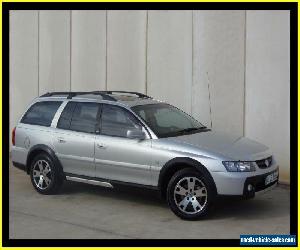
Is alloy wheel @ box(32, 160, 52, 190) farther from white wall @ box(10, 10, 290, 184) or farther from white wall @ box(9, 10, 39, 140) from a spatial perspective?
white wall @ box(9, 10, 39, 140)

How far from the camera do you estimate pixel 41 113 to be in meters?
9.62

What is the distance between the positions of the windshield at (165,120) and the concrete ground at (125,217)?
95cm

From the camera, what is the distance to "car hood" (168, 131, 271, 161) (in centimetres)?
761

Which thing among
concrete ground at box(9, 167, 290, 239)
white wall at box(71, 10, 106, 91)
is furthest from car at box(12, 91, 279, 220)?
white wall at box(71, 10, 106, 91)

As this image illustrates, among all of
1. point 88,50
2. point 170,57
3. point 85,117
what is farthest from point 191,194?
point 88,50

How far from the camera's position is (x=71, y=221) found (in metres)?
7.67

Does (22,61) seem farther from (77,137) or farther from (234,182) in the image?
(234,182)

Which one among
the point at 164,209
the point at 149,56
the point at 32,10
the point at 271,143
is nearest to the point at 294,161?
the point at 271,143

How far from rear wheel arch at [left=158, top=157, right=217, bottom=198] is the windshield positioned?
1.69ft

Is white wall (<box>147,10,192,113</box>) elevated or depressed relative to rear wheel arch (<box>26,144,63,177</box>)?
elevated

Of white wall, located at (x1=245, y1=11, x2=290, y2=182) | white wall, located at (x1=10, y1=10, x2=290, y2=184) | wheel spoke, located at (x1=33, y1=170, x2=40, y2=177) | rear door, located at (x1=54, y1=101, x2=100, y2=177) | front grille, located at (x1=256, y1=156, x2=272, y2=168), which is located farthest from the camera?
white wall, located at (x1=10, y1=10, x2=290, y2=184)

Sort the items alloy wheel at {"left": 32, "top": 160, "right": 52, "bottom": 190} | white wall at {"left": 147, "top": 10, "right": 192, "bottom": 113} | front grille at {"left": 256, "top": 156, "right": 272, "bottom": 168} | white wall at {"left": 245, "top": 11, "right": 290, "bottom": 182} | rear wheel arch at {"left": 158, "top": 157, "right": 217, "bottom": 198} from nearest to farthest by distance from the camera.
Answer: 1. rear wheel arch at {"left": 158, "top": 157, "right": 217, "bottom": 198}
2. front grille at {"left": 256, "top": 156, "right": 272, "bottom": 168}
3. alloy wheel at {"left": 32, "top": 160, "right": 52, "bottom": 190}
4. white wall at {"left": 245, "top": 11, "right": 290, "bottom": 182}
5. white wall at {"left": 147, "top": 10, "right": 192, "bottom": 113}

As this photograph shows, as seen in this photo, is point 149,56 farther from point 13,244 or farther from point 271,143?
point 13,244

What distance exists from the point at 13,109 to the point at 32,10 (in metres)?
2.71
